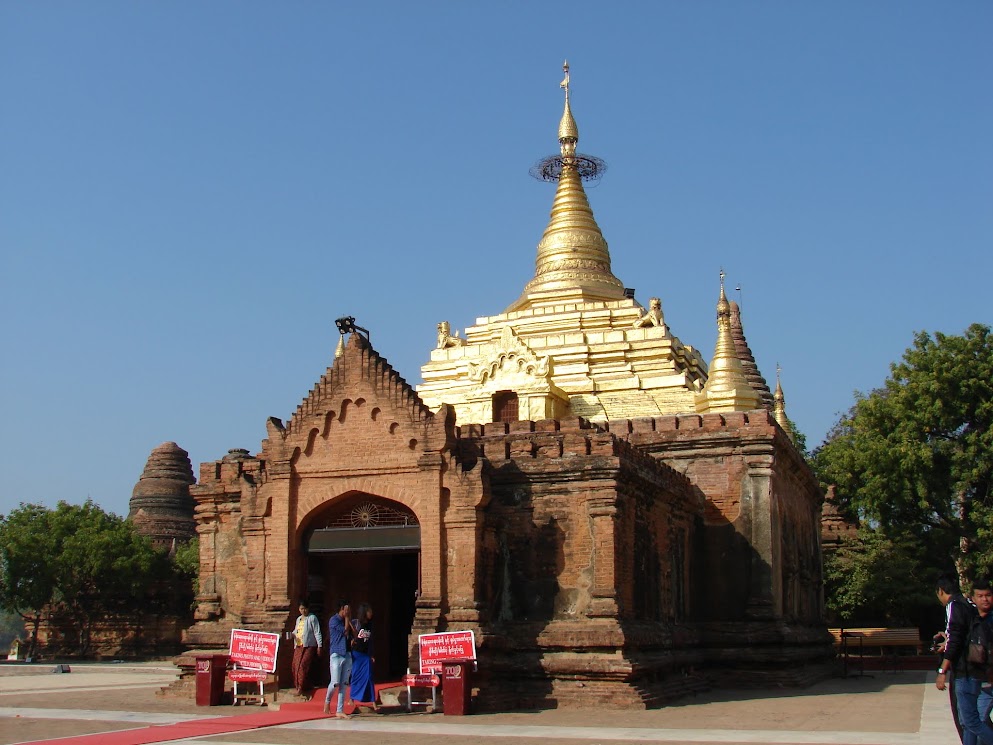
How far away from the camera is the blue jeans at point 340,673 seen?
18297mm

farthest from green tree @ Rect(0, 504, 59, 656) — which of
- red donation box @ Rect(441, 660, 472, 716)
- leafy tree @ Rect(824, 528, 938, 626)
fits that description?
red donation box @ Rect(441, 660, 472, 716)

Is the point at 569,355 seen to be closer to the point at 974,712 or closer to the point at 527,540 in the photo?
the point at 527,540

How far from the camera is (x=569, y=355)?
35.2 m

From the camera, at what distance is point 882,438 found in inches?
1590

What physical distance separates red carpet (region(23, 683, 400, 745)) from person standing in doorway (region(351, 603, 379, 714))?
29 cm

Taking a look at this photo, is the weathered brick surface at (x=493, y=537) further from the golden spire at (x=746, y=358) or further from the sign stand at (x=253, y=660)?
the golden spire at (x=746, y=358)

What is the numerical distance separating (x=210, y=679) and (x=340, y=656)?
319 centimetres

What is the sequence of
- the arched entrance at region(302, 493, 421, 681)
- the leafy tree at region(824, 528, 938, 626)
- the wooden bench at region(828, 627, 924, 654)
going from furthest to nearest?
the leafy tree at region(824, 528, 938, 626) → the wooden bench at region(828, 627, 924, 654) → the arched entrance at region(302, 493, 421, 681)

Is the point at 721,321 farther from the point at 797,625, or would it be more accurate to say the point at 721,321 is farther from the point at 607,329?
the point at 797,625

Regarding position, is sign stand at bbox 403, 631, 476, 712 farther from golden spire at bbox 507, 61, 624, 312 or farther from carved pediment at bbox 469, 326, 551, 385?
golden spire at bbox 507, 61, 624, 312

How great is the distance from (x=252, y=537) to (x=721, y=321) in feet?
63.5

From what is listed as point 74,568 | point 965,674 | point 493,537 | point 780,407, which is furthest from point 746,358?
point 965,674

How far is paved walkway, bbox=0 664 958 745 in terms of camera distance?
15.4 metres

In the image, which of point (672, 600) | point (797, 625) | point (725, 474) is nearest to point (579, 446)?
point (672, 600)
